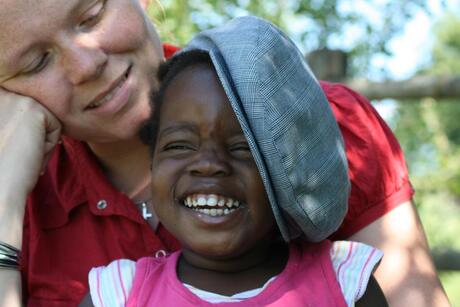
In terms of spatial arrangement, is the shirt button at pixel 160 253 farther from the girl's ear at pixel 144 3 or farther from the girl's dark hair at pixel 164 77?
the girl's ear at pixel 144 3

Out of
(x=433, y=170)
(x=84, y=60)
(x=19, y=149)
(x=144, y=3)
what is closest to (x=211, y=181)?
(x=84, y=60)

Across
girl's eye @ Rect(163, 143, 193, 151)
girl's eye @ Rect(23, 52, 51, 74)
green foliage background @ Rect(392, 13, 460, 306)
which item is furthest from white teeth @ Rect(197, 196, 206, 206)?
green foliage background @ Rect(392, 13, 460, 306)

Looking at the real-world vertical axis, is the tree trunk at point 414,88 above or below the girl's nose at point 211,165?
below

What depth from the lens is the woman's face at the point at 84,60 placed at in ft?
7.58

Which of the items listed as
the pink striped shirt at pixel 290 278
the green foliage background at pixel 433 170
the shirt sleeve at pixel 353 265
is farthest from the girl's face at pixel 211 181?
the green foliage background at pixel 433 170

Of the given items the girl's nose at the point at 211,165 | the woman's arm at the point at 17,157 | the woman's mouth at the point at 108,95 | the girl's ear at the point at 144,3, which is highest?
the girl's ear at the point at 144,3

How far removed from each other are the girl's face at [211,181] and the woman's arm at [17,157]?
436mm

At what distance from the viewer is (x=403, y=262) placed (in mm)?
2422

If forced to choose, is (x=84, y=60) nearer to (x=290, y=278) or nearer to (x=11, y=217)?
(x=11, y=217)

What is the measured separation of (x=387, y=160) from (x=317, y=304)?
2.00 ft

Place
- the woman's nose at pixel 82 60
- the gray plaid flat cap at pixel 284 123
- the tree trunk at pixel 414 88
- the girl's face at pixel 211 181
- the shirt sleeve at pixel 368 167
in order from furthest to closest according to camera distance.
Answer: the tree trunk at pixel 414 88 → the shirt sleeve at pixel 368 167 → the woman's nose at pixel 82 60 → the girl's face at pixel 211 181 → the gray plaid flat cap at pixel 284 123

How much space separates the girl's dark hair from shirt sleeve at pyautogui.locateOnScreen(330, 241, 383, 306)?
2.00 ft

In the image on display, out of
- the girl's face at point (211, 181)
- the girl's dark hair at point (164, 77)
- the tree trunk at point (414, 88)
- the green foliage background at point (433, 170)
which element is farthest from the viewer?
the green foliage background at point (433, 170)

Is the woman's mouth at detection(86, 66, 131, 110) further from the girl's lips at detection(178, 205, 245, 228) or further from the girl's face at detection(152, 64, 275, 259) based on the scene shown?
the girl's lips at detection(178, 205, 245, 228)
